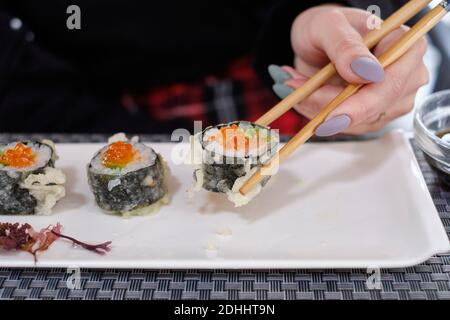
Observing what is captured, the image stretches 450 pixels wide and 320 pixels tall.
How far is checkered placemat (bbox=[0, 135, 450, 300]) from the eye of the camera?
1.22 meters

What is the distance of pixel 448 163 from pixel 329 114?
36 centimetres

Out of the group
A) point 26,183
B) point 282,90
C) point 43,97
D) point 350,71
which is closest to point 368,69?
point 350,71

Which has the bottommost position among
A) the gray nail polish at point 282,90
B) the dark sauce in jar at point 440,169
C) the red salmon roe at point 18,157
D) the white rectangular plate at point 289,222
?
the white rectangular plate at point 289,222

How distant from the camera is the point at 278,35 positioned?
199 cm

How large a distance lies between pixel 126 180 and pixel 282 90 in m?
0.56

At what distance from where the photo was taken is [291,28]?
192 centimetres

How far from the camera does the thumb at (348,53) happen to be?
4.54 feet

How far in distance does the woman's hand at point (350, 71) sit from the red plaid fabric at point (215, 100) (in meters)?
0.54

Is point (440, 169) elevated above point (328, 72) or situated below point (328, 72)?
below

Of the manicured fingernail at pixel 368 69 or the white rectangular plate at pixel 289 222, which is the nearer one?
the white rectangular plate at pixel 289 222

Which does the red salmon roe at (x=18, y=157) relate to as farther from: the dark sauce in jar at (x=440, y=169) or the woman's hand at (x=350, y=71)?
the dark sauce in jar at (x=440, y=169)

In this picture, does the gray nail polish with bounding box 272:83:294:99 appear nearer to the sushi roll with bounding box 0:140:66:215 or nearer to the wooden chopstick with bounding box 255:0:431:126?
the wooden chopstick with bounding box 255:0:431:126

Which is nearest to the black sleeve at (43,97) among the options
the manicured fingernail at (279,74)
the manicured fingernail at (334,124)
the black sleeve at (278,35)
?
the black sleeve at (278,35)

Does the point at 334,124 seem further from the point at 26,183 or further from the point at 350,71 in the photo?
the point at 26,183
